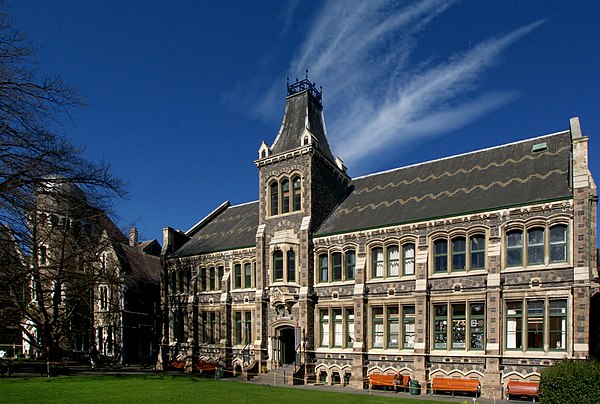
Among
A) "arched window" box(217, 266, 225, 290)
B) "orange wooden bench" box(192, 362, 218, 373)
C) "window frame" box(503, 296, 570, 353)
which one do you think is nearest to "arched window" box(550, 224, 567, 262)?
"window frame" box(503, 296, 570, 353)

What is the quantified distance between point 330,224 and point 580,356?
50.0 feet

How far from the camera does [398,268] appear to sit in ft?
83.7

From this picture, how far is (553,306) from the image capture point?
2078cm

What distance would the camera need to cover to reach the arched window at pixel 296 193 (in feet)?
98.8

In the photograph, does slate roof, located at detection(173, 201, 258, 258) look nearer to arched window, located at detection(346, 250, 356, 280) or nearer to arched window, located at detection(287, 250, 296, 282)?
arched window, located at detection(287, 250, 296, 282)

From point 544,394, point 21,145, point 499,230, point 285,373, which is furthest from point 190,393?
point 499,230

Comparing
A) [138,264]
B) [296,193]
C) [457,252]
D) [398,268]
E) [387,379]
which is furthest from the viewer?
[138,264]

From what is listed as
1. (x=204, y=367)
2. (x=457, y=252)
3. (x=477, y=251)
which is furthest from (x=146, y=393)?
(x=477, y=251)

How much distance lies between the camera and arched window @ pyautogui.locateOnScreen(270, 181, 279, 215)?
31.2m

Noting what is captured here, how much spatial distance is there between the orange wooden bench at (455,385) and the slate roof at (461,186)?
27.1 feet

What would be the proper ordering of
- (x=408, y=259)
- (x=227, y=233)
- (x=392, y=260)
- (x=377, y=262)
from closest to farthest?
(x=408, y=259) < (x=392, y=260) < (x=377, y=262) < (x=227, y=233)

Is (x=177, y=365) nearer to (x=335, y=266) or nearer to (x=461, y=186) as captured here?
(x=335, y=266)

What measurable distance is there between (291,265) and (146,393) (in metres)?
12.3

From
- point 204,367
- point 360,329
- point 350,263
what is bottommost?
point 204,367
